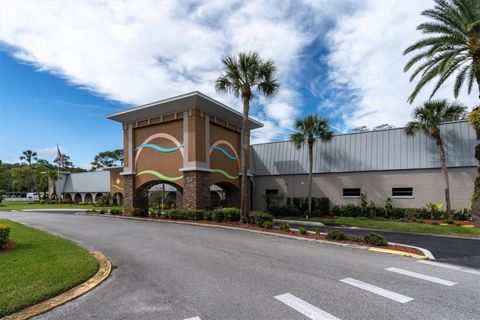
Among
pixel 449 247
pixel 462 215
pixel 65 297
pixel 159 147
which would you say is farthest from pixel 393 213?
pixel 65 297

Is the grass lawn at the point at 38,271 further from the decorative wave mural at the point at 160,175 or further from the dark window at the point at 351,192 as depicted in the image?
the dark window at the point at 351,192

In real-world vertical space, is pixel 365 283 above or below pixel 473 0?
below

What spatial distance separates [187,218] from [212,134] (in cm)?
680

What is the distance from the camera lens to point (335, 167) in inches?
980

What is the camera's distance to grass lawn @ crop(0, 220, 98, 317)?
18.3 feet

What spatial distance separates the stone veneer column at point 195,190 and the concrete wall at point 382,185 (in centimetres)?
907

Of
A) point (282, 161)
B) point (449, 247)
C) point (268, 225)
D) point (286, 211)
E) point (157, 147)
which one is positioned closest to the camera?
point (449, 247)

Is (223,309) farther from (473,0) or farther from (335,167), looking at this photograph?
(335,167)

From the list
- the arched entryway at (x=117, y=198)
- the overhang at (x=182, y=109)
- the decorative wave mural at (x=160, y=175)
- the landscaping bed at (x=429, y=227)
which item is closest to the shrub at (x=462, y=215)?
the landscaping bed at (x=429, y=227)

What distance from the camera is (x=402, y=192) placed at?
865 inches

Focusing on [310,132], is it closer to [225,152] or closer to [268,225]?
[225,152]

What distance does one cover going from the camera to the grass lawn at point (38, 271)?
18.3 feet

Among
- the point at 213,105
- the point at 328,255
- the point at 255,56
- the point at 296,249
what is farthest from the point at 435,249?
the point at 213,105

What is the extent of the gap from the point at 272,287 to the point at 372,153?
20.0 m
